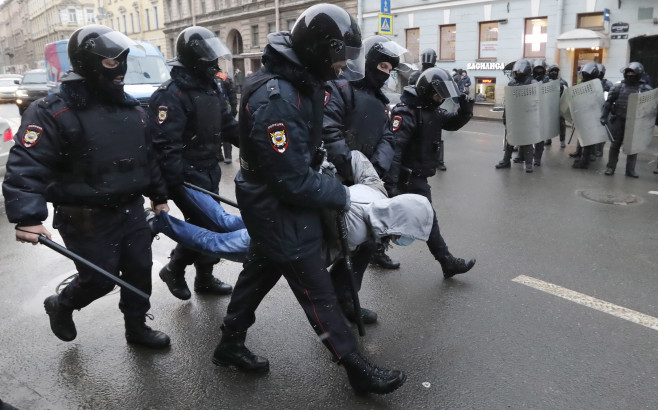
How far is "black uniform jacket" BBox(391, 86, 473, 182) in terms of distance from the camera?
14.3ft

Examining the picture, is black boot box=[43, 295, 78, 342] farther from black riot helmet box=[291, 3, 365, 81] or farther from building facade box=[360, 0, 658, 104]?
building facade box=[360, 0, 658, 104]

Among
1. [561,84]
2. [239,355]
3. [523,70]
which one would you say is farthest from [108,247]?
[561,84]

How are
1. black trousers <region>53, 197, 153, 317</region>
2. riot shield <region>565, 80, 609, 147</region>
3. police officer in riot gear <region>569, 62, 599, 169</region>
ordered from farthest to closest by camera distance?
police officer in riot gear <region>569, 62, 599, 169</region>, riot shield <region>565, 80, 609, 147</region>, black trousers <region>53, 197, 153, 317</region>

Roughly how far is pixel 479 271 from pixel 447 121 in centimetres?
136

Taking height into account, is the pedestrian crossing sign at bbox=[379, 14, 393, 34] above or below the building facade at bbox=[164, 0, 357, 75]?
below

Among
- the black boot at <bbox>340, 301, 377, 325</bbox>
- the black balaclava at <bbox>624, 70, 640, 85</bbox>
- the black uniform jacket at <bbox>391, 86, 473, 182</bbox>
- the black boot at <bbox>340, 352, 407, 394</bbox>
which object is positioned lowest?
the black boot at <bbox>340, 301, 377, 325</bbox>

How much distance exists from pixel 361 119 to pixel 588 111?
6.94 meters

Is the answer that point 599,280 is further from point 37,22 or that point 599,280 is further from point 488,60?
point 37,22

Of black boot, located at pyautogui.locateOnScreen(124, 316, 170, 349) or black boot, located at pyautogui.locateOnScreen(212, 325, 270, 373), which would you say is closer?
black boot, located at pyautogui.locateOnScreen(212, 325, 270, 373)

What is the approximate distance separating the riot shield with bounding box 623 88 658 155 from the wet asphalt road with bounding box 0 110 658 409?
325 centimetres

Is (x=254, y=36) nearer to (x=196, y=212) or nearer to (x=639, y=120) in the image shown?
(x=639, y=120)

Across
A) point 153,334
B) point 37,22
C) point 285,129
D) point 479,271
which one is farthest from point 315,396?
point 37,22

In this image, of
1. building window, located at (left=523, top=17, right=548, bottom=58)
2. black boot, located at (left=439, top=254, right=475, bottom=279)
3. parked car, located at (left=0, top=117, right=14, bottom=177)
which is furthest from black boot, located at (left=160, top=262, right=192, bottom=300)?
building window, located at (left=523, top=17, right=548, bottom=58)

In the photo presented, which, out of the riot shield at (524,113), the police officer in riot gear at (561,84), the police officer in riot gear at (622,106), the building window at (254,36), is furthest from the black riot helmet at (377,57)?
the building window at (254,36)
